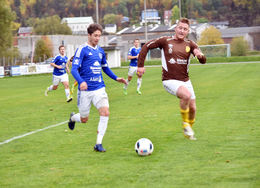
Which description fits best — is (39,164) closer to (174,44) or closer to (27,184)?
(27,184)

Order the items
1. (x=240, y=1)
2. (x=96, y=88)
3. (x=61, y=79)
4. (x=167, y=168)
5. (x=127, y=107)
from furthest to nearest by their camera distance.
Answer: (x=240, y=1) < (x=61, y=79) < (x=127, y=107) < (x=96, y=88) < (x=167, y=168)

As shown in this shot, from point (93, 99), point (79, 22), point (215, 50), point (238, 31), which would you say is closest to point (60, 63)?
point (93, 99)

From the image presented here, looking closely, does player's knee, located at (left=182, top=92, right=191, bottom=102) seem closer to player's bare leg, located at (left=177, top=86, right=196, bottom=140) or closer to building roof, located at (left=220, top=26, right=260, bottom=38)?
player's bare leg, located at (left=177, top=86, right=196, bottom=140)

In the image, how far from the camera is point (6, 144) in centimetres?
881

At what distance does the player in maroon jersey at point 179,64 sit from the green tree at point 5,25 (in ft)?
187

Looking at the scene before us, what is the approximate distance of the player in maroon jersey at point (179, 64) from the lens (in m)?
8.26

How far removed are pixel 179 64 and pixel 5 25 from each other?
5885 cm

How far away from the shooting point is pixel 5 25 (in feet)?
208

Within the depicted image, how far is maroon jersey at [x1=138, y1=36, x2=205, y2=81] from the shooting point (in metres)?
8.41

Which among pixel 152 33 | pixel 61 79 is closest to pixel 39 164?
pixel 61 79

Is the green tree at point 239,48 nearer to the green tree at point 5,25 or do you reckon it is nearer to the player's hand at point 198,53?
the green tree at point 5,25

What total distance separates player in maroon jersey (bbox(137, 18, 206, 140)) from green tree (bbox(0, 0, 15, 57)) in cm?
5705

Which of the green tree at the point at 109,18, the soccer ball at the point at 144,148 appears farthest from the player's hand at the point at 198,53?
the green tree at the point at 109,18

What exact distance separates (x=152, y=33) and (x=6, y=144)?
355 ft
